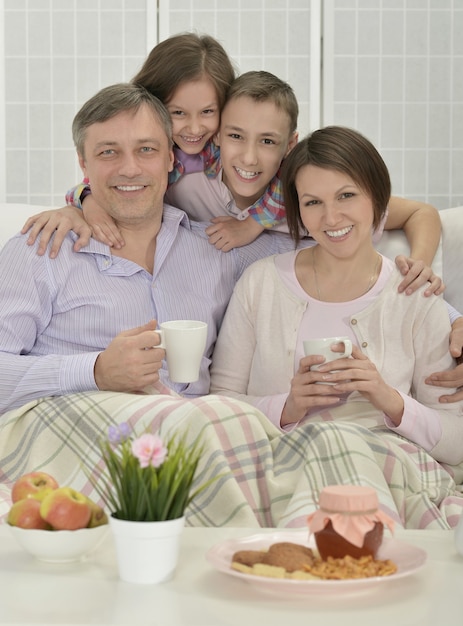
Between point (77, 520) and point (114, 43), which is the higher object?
point (114, 43)

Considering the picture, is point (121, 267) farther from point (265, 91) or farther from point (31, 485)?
point (31, 485)

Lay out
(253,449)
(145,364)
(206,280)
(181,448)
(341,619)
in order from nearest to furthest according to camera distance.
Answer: (341,619)
(181,448)
(253,449)
(145,364)
(206,280)

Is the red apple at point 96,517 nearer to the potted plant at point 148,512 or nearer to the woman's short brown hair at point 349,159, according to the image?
the potted plant at point 148,512

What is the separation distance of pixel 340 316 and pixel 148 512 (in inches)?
47.1

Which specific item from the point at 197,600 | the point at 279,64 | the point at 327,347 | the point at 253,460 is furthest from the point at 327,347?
the point at 279,64

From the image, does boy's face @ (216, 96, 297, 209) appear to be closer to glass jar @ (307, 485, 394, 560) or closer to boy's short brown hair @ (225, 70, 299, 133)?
boy's short brown hair @ (225, 70, 299, 133)

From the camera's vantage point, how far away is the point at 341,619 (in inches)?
45.1

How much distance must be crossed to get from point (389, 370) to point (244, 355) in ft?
1.19

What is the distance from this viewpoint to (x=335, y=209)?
231 cm

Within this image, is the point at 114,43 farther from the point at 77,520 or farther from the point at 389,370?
the point at 77,520

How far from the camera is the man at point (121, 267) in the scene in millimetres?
2430

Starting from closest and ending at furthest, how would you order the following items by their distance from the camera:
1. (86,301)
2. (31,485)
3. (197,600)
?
(197,600)
(31,485)
(86,301)

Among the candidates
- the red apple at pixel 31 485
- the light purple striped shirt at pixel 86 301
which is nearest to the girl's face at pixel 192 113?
the light purple striped shirt at pixel 86 301

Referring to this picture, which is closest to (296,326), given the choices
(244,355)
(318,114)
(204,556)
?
(244,355)
